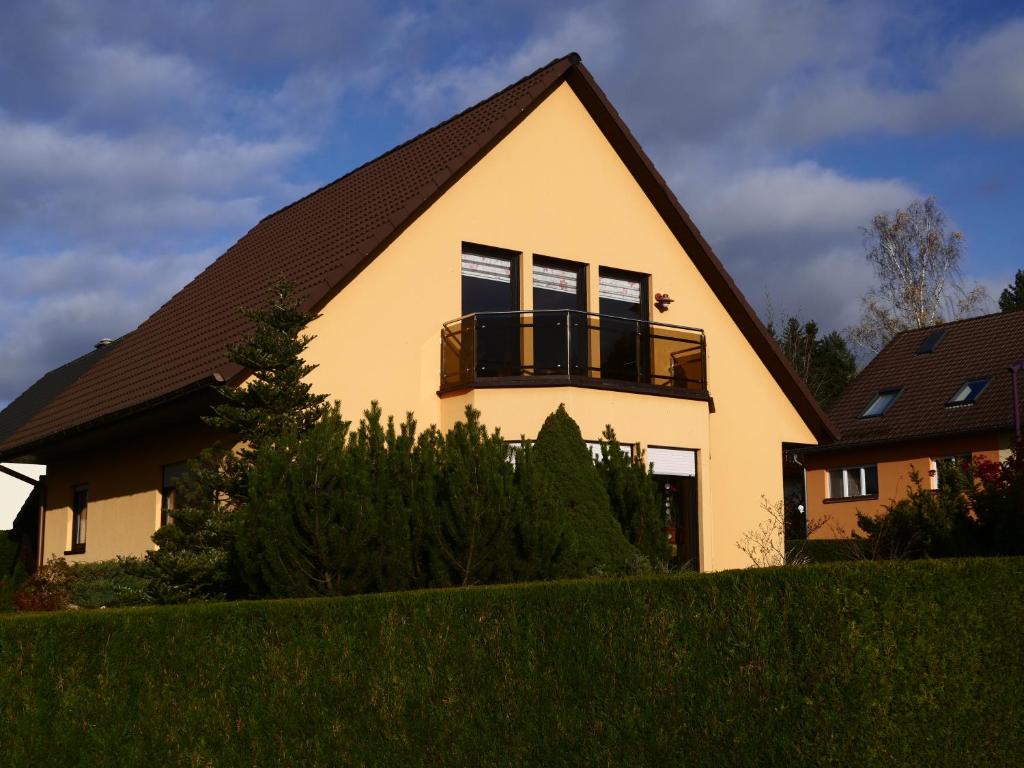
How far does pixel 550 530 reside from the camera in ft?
34.8

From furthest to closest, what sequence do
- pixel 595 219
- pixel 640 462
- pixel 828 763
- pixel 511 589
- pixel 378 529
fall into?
1. pixel 595 219
2. pixel 640 462
3. pixel 378 529
4. pixel 511 589
5. pixel 828 763

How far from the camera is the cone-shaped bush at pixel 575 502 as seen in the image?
35.8 ft

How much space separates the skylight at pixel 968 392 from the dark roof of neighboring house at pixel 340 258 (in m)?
13.6

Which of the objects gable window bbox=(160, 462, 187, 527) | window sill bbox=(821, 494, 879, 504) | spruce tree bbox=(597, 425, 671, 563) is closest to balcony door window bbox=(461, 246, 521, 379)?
spruce tree bbox=(597, 425, 671, 563)

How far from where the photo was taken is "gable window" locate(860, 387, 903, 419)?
114 ft

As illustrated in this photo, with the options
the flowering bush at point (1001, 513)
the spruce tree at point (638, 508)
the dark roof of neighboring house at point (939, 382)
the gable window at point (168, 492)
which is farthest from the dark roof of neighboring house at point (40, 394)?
the flowering bush at point (1001, 513)

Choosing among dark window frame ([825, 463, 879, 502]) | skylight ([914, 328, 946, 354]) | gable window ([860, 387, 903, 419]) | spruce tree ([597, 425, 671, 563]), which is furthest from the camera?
skylight ([914, 328, 946, 354])

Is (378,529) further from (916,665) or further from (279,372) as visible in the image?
(916,665)

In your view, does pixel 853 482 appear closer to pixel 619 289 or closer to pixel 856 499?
pixel 856 499

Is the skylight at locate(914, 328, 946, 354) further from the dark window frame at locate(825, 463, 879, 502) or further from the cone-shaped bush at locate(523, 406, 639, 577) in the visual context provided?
the cone-shaped bush at locate(523, 406, 639, 577)

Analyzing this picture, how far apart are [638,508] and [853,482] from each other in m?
22.4

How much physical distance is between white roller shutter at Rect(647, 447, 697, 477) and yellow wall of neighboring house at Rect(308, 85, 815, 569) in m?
0.16

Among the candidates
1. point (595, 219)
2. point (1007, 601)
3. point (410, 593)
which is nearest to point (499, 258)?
point (595, 219)

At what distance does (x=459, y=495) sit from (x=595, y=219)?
9.10 metres
